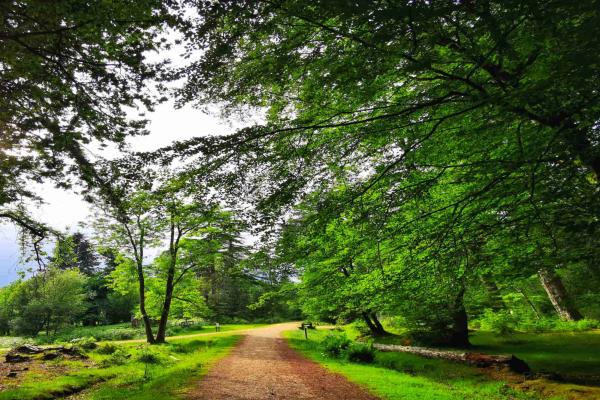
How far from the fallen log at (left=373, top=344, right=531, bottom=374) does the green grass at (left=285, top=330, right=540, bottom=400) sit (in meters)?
0.33

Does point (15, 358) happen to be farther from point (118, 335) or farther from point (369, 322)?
point (369, 322)

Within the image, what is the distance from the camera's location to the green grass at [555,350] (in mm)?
8688

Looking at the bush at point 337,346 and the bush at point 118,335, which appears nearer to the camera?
the bush at point 337,346

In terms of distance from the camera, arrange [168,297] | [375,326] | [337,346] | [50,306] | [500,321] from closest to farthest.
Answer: [500,321] → [337,346] → [375,326] → [168,297] → [50,306]

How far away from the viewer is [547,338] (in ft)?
43.5

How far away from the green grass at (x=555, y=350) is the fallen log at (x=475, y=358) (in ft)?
1.46

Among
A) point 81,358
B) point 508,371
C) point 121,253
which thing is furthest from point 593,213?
point 121,253

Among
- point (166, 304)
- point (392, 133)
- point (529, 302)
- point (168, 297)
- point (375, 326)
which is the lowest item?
point (375, 326)

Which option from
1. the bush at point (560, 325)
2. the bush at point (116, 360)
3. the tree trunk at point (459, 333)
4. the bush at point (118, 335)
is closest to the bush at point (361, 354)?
the tree trunk at point (459, 333)

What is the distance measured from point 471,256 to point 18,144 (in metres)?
11.7

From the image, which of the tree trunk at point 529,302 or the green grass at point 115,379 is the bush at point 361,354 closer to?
the green grass at point 115,379

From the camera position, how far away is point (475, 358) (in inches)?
412

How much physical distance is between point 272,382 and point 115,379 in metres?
5.29

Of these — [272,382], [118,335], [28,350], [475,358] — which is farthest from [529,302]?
[118,335]
